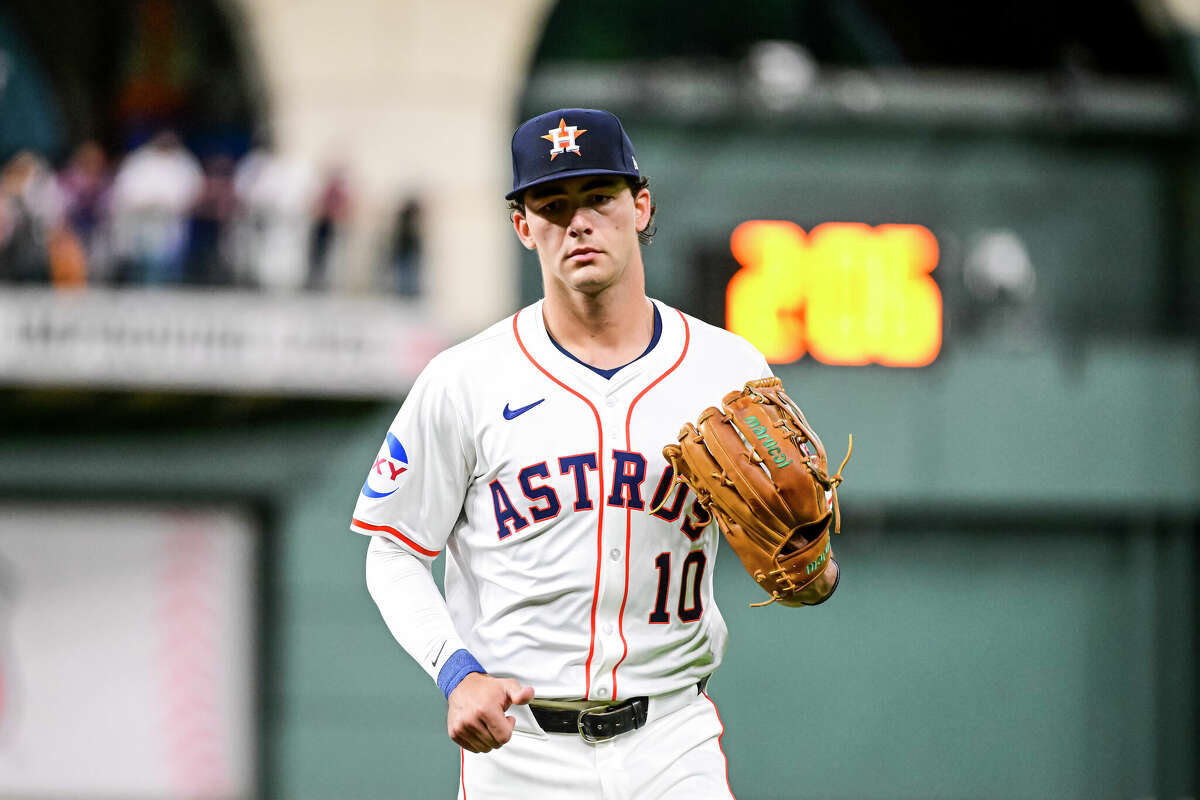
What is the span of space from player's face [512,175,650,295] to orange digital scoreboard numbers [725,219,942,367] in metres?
8.38

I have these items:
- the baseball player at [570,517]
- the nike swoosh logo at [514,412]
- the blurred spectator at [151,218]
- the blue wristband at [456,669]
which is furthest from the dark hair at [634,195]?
the blurred spectator at [151,218]

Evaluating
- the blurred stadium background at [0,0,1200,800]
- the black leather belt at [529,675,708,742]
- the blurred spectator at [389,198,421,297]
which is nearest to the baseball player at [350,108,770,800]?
the black leather belt at [529,675,708,742]

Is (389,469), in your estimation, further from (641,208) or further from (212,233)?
(212,233)

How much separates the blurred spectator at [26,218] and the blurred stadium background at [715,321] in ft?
0.15

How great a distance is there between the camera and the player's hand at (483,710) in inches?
103

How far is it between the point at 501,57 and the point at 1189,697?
839 centimetres

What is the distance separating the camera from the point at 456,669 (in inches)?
108

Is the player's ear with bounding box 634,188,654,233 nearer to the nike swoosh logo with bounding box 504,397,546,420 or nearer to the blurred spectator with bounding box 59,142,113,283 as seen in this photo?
the nike swoosh logo with bounding box 504,397,546,420

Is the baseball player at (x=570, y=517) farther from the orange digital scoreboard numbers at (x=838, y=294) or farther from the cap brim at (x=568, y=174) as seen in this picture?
the orange digital scoreboard numbers at (x=838, y=294)

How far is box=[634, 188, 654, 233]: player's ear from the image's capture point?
3039mm

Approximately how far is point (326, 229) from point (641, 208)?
834 cm

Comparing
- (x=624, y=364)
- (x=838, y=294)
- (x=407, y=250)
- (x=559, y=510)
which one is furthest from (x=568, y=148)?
(x=838, y=294)

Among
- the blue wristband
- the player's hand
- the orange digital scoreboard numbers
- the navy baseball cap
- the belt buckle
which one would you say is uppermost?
the orange digital scoreboard numbers

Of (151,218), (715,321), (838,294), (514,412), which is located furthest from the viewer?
(715,321)
